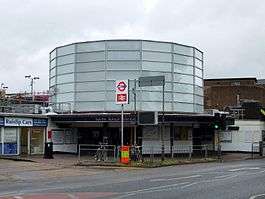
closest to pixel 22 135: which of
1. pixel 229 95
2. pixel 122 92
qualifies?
pixel 122 92

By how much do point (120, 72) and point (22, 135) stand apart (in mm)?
10007

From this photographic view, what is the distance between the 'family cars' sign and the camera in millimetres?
42281

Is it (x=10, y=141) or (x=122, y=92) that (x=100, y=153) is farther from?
(x=10, y=141)

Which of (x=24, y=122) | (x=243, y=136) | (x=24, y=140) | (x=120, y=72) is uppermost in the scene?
(x=120, y=72)

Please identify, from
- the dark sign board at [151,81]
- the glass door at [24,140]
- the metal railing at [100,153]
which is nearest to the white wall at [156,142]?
the metal railing at [100,153]

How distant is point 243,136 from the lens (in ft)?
192

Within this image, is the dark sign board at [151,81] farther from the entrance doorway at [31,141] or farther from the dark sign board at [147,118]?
the entrance doorway at [31,141]

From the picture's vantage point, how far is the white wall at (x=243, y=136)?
58.3m

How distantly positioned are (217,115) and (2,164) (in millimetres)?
16938

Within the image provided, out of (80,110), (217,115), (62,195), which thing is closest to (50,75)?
(80,110)

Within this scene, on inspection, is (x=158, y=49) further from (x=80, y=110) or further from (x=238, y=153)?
(x=238, y=153)

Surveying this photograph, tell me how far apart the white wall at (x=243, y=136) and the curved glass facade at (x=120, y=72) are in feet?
30.4

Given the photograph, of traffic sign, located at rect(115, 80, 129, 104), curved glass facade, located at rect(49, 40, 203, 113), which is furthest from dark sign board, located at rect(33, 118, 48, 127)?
traffic sign, located at rect(115, 80, 129, 104)

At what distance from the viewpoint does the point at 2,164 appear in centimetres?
3434
